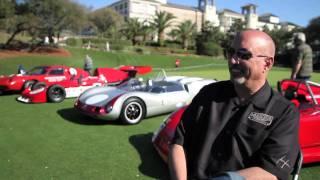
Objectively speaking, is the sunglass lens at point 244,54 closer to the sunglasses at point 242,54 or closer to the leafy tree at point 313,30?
the sunglasses at point 242,54

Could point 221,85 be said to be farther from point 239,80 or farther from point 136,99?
point 136,99

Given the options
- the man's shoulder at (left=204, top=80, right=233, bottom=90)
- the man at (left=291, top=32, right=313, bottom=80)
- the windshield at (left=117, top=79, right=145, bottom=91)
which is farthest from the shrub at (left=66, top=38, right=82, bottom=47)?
the man's shoulder at (left=204, top=80, right=233, bottom=90)

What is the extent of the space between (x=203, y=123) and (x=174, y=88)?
641 centimetres

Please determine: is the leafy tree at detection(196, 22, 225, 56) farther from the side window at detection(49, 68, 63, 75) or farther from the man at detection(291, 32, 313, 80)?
the man at detection(291, 32, 313, 80)

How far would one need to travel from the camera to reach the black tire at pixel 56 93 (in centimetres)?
1105

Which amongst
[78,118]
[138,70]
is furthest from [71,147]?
[138,70]

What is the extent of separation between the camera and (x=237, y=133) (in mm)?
2135

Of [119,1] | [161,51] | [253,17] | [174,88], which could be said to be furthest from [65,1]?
[253,17]

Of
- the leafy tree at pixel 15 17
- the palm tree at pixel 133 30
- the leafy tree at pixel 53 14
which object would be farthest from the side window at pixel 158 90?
the palm tree at pixel 133 30

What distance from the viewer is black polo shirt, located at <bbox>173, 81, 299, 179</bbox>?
206cm

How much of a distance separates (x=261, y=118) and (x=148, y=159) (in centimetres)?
378

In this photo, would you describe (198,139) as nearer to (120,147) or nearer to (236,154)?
(236,154)

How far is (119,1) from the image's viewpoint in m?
118

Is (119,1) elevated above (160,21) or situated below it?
above
